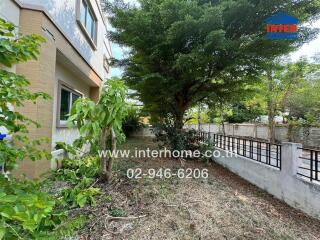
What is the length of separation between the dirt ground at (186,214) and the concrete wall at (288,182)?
17cm

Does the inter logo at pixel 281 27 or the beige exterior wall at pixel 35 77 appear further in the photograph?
the inter logo at pixel 281 27

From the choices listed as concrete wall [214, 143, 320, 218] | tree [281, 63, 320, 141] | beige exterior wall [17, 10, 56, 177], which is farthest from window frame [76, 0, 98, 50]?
tree [281, 63, 320, 141]

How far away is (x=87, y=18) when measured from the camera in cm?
782

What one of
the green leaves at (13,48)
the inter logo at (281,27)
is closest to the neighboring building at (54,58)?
the green leaves at (13,48)

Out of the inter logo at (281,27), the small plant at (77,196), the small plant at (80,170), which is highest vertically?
the inter logo at (281,27)

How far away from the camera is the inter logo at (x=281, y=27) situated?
6.61m

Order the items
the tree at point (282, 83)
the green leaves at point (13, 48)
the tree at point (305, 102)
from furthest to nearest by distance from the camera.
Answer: the tree at point (305, 102) < the tree at point (282, 83) < the green leaves at point (13, 48)

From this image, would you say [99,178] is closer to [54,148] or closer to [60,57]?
[54,148]

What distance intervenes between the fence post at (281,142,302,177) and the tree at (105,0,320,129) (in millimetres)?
3297

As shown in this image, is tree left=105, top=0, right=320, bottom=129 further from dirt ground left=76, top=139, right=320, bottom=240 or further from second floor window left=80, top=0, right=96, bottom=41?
dirt ground left=76, top=139, right=320, bottom=240

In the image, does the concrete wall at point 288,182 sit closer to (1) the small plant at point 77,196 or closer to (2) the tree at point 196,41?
(2) the tree at point 196,41

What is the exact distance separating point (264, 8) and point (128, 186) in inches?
253

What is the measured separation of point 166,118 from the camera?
30.1ft

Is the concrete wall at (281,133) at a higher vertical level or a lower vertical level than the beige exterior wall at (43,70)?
lower
